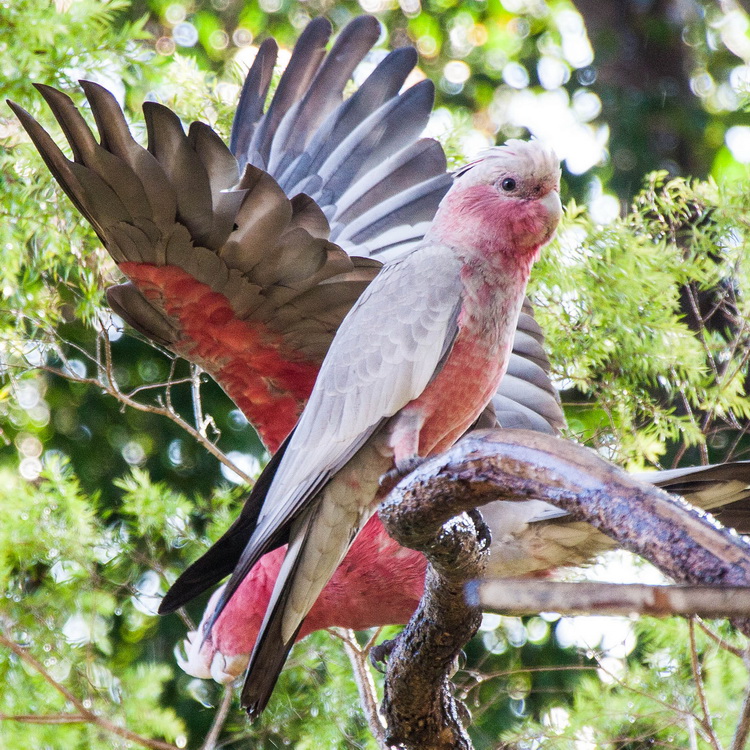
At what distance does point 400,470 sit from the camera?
1900 mm

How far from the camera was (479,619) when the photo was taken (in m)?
1.78

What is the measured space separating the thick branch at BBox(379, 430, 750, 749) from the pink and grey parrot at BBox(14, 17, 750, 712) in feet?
1.59

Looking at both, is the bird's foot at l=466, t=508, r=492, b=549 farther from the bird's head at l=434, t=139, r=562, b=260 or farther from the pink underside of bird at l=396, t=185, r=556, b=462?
the bird's head at l=434, t=139, r=562, b=260

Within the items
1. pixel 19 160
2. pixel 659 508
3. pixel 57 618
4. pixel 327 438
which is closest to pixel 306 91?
pixel 19 160

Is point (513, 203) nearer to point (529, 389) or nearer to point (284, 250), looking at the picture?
point (284, 250)

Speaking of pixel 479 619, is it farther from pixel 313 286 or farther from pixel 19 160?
pixel 19 160

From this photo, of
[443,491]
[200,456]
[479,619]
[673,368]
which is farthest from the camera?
[200,456]

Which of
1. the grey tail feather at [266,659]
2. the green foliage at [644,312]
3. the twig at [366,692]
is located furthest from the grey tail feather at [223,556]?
the green foliage at [644,312]

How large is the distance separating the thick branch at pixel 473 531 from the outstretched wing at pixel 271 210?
837 mm

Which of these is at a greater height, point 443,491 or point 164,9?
point 164,9

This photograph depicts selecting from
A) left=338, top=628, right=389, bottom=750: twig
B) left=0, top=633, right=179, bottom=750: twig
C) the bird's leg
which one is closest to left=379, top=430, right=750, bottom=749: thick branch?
left=338, top=628, right=389, bottom=750: twig

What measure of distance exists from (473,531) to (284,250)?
2.74 feet

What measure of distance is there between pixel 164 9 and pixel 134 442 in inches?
99.3

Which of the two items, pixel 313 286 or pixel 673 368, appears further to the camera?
pixel 673 368
